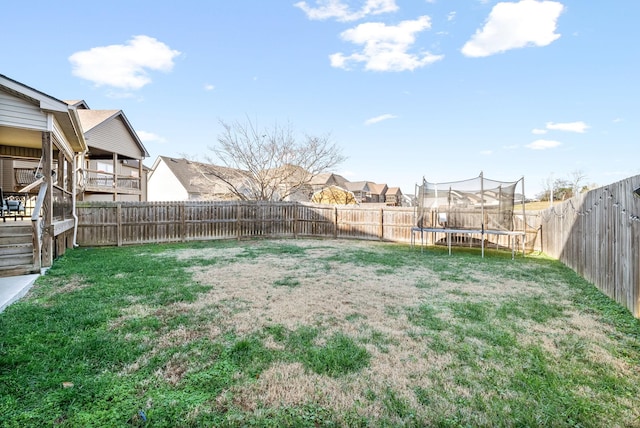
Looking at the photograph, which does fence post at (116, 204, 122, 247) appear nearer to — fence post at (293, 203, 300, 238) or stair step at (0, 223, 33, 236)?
stair step at (0, 223, 33, 236)

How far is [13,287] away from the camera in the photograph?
4238mm

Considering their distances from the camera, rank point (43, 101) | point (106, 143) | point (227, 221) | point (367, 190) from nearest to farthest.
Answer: point (43, 101)
point (227, 221)
point (106, 143)
point (367, 190)

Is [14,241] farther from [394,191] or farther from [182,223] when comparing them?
[394,191]

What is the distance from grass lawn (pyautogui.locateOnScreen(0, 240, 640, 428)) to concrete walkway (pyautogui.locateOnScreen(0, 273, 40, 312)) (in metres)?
0.12

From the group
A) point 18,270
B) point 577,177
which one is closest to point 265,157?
point 18,270

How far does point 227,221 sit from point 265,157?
4638 millimetres

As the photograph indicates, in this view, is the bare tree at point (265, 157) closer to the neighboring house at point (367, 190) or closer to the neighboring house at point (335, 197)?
the neighboring house at point (335, 197)

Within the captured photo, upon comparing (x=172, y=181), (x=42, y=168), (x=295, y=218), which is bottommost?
(x=295, y=218)

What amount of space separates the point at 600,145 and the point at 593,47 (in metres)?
15.4

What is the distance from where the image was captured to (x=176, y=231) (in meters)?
11.1

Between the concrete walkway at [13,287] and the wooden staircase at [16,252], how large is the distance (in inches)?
5.3

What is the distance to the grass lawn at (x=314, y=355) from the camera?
70.3 inches

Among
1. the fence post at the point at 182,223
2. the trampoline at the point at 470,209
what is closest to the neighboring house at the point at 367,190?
the trampoline at the point at 470,209

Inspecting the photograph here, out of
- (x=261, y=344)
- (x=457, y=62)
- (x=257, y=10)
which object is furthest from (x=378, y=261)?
(x=457, y=62)
